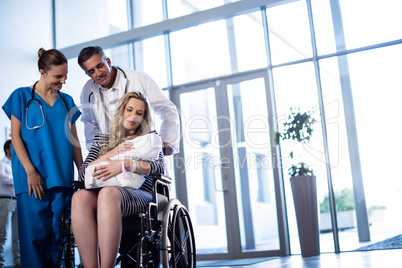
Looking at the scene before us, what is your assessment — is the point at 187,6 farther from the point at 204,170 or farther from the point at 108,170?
the point at 108,170

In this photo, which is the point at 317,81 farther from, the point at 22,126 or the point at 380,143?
the point at 22,126

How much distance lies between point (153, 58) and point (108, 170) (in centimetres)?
405

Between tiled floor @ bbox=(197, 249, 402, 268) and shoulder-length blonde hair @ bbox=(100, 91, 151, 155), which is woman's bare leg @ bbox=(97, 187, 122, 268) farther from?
tiled floor @ bbox=(197, 249, 402, 268)

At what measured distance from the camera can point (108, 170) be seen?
1.91 metres

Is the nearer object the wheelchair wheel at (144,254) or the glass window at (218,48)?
the wheelchair wheel at (144,254)

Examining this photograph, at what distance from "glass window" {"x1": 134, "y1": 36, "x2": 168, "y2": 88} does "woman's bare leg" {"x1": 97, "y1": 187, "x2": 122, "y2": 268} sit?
4.02 m

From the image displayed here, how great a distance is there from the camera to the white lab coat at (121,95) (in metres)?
2.39

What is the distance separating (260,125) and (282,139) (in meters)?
0.51

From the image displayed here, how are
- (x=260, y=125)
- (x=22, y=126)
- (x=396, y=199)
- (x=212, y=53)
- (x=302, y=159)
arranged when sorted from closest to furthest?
(x=22, y=126)
(x=396, y=199)
(x=302, y=159)
(x=260, y=125)
(x=212, y=53)

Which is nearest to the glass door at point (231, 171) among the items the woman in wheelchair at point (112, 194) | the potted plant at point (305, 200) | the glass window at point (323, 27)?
the potted plant at point (305, 200)

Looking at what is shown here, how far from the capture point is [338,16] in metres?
4.87

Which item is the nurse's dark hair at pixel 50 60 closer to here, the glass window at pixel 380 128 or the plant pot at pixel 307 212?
the plant pot at pixel 307 212

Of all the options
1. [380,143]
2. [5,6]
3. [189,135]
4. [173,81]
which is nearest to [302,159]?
[380,143]

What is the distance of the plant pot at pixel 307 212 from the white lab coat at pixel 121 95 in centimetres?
223
